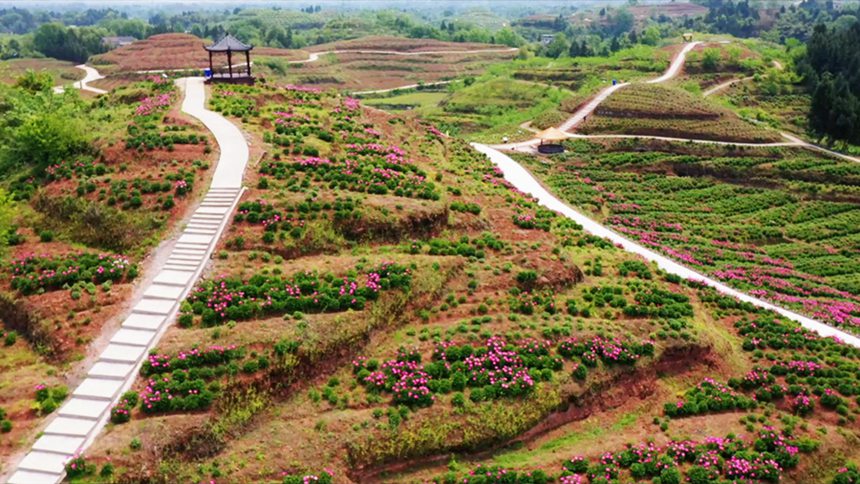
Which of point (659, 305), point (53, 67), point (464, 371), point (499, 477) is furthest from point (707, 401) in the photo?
point (53, 67)

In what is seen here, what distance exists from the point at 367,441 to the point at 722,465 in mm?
12962

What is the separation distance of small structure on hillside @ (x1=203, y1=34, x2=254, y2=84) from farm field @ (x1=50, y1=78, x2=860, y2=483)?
13492mm

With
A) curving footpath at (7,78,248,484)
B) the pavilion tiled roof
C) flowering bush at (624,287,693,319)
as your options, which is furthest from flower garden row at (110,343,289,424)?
the pavilion tiled roof

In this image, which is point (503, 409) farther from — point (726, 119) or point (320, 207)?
point (726, 119)

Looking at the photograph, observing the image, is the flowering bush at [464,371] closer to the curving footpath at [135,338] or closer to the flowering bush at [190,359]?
the flowering bush at [190,359]

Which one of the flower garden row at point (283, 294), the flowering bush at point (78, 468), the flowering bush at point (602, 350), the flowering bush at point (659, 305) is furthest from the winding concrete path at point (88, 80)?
the flowering bush at point (602, 350)

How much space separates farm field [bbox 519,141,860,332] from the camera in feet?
137

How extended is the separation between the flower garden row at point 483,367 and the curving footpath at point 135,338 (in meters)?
8.03

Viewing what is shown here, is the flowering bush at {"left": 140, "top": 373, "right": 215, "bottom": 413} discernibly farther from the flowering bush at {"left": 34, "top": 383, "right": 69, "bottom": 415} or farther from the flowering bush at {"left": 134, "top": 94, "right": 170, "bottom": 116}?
the flowering bush at {"left": 134, "top": 94, "right": 170, "bottom": 116}

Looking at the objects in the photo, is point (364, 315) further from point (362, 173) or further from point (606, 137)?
point (606, 137)

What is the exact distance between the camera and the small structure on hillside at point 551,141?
68.1 m

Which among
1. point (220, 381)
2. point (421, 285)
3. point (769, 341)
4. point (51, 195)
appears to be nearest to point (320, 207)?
point (421, 285)

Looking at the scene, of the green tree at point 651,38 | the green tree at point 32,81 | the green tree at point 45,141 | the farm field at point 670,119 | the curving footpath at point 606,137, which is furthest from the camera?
the green tree at point 651,38

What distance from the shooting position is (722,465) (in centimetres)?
2306
